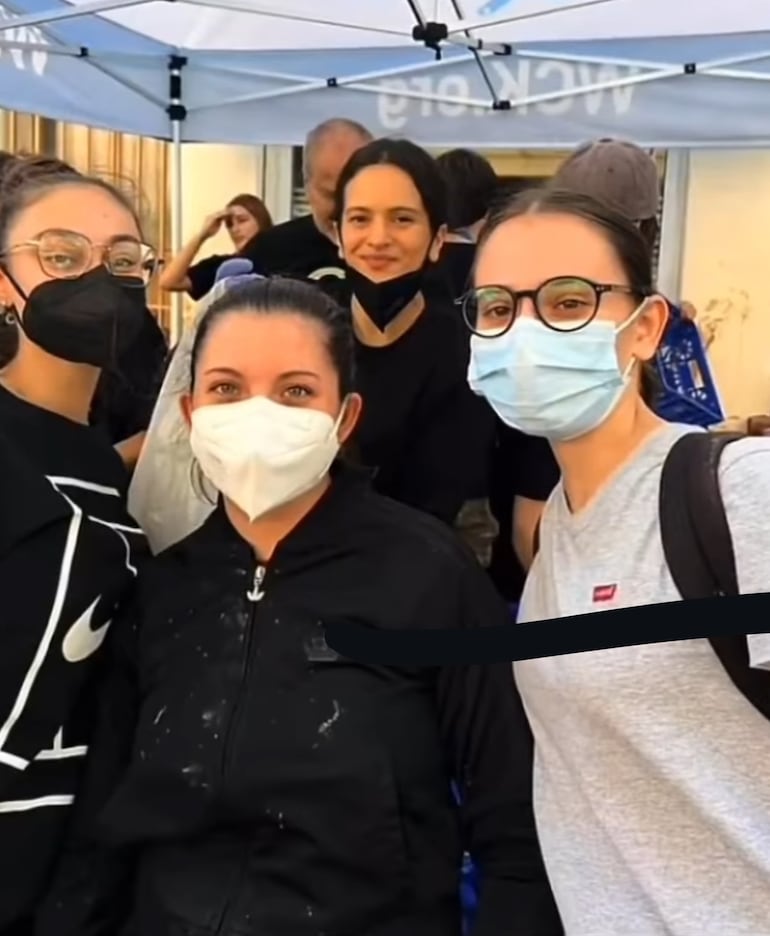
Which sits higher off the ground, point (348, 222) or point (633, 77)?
point (633, 77)

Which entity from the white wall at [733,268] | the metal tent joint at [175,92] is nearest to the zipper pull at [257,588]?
the metal tent joint at [175,92]

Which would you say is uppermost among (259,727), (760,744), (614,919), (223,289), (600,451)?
(223,289)

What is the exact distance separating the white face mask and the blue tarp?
2.52m

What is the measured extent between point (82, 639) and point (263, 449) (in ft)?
1.09

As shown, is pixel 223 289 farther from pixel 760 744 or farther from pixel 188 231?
pixel 188 231

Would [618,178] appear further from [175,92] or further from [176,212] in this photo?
[176,212]

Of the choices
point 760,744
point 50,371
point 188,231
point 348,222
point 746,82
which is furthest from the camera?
point 188,231

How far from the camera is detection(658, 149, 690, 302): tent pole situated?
18.2 ft

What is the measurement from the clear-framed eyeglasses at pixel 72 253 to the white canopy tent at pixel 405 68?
196cm

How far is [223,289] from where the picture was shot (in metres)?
1.67

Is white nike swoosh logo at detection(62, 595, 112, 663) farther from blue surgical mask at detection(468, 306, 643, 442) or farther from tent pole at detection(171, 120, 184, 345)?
tent pole at detection(171, 120, 184, 345)

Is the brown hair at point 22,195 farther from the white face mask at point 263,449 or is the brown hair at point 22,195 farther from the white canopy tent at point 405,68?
the white canopy tent at point 405,68

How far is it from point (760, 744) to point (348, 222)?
132cm

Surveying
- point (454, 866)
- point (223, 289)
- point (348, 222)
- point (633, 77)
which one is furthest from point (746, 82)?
point (454, 866)
